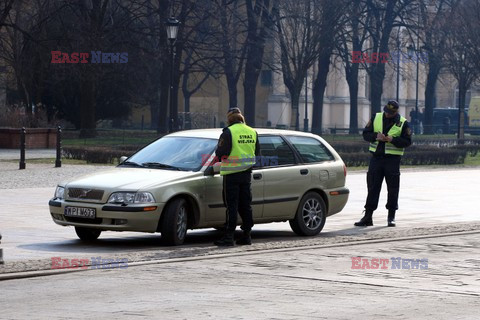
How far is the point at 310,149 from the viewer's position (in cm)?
1634

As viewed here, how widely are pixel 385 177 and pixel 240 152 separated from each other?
3.84 meters

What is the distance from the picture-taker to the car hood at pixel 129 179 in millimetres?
13914

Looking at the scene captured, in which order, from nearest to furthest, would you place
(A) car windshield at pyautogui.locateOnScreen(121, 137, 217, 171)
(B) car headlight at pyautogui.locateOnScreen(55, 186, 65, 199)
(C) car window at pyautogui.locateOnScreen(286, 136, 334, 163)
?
1. (B) car headlight at pyautogui.locateOnScreen(55, 186, 65, 199)
2. (A) car windshield at pyautogui.locateOnScreen(121, 137, 217, 171)
3. (C) car window at pyautogui.locateOnScreen(286, 136, 334, 163)

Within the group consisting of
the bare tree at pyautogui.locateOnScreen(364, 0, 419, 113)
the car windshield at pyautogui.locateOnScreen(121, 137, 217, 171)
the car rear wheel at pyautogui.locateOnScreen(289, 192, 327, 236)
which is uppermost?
the bare tree at pyautogui.locateOnScreen(364, 0, 419, 113)

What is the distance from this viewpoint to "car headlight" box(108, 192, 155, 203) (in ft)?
45.3

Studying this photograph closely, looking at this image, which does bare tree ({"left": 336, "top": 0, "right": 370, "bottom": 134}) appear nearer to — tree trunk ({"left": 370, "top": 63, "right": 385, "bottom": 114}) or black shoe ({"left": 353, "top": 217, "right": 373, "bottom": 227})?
tree trunk ({"left": 370, "top": 63, "right": 385, "bottom": 114})

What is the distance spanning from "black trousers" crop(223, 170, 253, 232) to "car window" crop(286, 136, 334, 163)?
6.27 feet

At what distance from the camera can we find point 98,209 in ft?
45.3

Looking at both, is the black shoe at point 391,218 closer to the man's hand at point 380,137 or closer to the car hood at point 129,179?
the man's hand at point 380,137

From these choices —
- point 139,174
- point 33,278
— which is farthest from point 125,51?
point 33,278

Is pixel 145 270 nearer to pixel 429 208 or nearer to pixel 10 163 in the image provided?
pixel 429 208

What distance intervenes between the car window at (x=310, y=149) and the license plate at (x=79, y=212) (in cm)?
334

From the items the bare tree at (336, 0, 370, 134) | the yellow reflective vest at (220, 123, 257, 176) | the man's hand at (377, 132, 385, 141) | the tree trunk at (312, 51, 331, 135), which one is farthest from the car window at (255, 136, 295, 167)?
the tree trunk at (312, 51, 331, 135)

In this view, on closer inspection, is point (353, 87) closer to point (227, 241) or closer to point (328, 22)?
point (328, 22)
